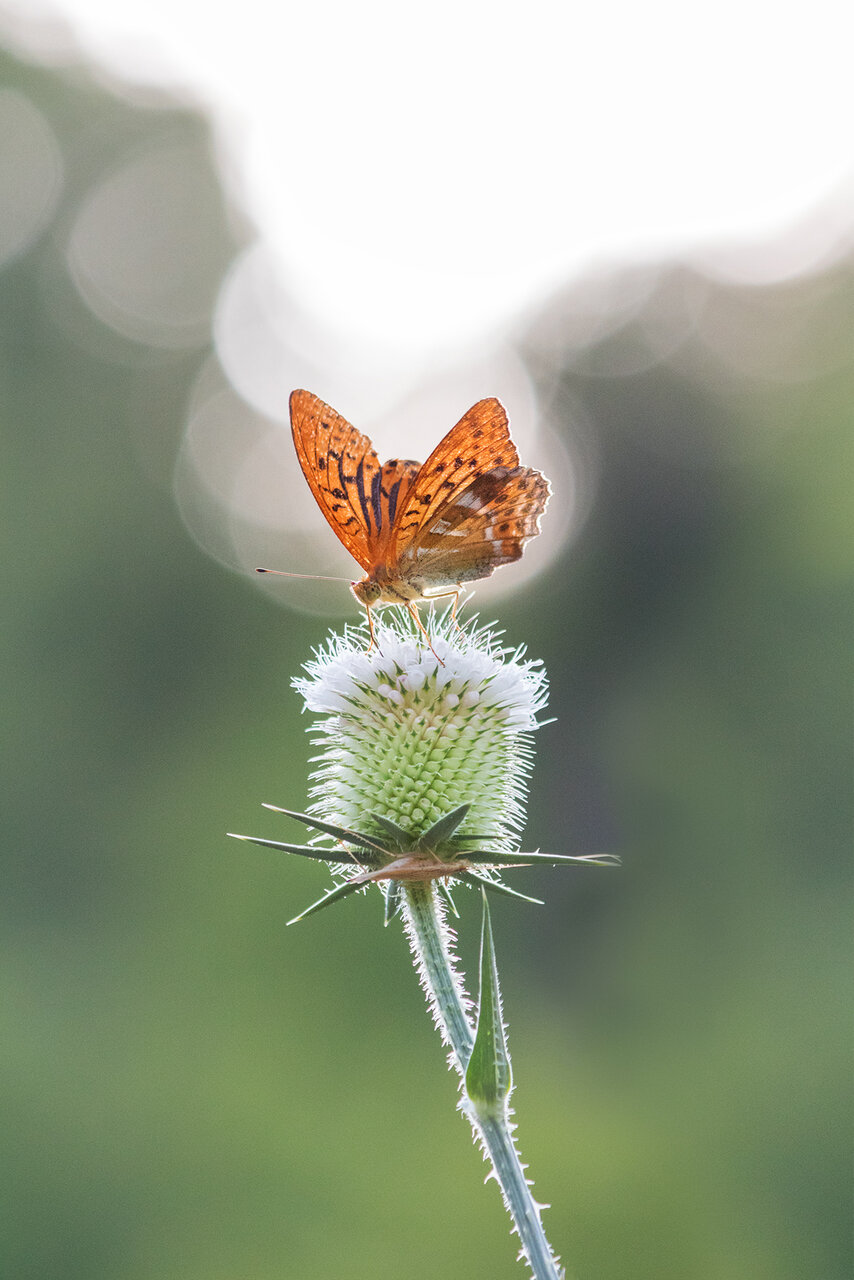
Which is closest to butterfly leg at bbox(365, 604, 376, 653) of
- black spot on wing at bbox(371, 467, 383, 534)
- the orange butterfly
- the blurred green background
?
the orange butterfly

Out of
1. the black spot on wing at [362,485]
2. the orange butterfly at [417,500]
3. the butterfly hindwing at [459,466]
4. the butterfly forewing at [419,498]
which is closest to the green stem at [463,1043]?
the orange butterfly at [417,500]

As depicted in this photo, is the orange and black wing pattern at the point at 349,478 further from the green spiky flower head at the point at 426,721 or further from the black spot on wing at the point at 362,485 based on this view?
the green spiky flower head at the point at 426,721

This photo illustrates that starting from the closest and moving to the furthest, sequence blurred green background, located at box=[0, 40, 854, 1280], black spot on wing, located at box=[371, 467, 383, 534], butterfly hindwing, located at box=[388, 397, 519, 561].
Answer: butterfly hindwing, located at box=[388, 397, 519, 561], black spot on wing, located at box=[371, 467, 383, 534], blurred green background, located at box=[0, 40, 854, 1280]

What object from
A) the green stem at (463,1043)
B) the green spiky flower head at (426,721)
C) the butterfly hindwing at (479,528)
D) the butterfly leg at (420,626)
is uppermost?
the butterfly hindwing at (479,528)

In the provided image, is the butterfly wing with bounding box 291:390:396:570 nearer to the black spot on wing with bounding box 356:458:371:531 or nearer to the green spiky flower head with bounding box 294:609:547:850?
the black spot on wing with bounding box 356:458:371:531

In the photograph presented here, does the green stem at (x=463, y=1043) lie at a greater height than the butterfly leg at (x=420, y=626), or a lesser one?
lesser

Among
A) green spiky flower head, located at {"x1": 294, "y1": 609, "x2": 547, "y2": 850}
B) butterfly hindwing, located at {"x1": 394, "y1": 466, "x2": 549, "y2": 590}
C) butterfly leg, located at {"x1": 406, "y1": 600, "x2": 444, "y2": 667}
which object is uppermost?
butterfly hindwing, located at {"x1": 394, "y1": 466, "x2": 549, "y2": 590}
